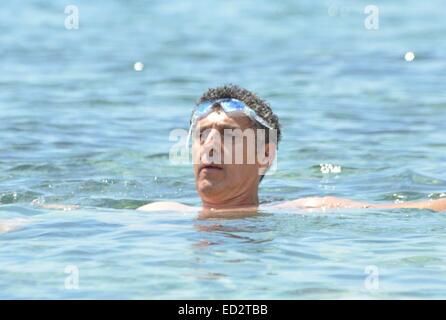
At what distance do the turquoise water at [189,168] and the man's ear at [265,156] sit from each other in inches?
19.1

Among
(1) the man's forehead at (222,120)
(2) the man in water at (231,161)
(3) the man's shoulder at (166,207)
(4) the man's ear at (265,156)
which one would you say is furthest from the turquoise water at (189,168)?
(1) the man's forehead at (222,120)

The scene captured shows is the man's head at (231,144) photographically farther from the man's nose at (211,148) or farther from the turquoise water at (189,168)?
the turquoise water at (189,168)

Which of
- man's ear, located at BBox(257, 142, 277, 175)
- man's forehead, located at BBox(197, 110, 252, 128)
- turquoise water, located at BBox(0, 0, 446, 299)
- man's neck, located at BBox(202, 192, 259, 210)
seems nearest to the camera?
turquoise water, located at BBox(0, 0, 446, 299)

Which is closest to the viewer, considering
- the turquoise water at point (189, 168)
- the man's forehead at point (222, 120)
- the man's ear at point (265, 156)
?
the turquoise water at point (189, 168)

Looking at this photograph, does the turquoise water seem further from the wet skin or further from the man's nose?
the man's nose

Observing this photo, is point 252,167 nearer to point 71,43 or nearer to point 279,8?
point 71,43

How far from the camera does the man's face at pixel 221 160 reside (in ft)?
23.2

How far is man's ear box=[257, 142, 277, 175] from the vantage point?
748 cm

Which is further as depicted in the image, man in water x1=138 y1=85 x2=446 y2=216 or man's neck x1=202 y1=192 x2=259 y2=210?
man's neck x1=202 y1=192 x2=259 y2=210

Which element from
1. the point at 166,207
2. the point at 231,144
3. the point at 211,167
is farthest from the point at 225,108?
the point at 166,207

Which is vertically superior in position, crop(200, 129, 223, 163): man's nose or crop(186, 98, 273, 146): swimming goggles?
crop(186, 98, 273, 146): swimming goggles

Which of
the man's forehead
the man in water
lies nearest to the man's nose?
the man in water

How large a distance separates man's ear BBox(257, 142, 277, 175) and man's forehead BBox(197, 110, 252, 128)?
28 centimetres

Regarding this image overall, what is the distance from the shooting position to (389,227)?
22.0 ft
